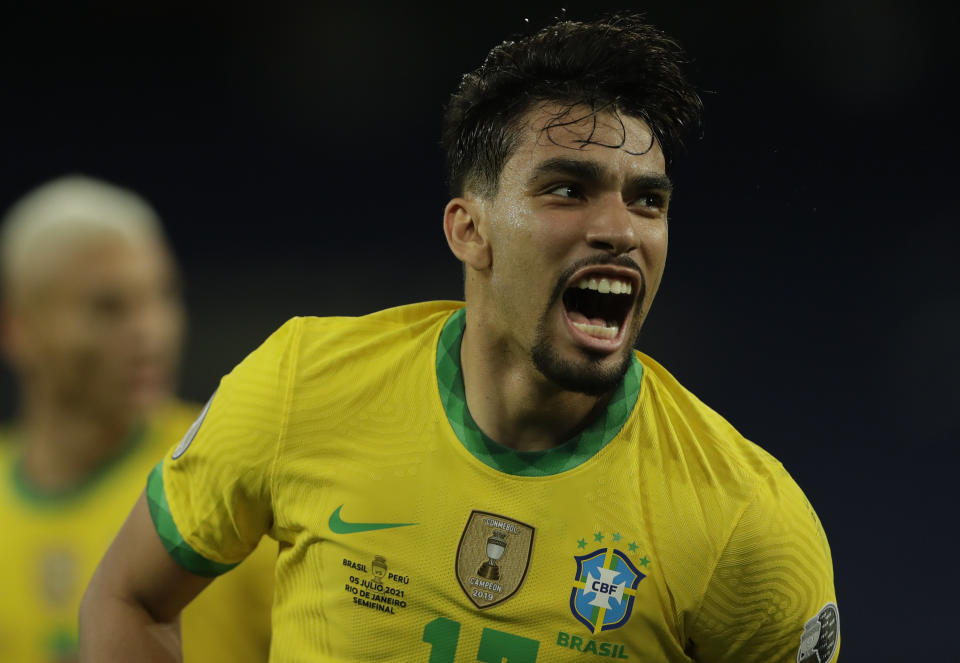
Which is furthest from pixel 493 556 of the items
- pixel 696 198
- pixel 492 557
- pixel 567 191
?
pixel 696 198

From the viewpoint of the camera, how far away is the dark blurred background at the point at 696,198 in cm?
269

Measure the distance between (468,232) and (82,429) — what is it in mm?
844

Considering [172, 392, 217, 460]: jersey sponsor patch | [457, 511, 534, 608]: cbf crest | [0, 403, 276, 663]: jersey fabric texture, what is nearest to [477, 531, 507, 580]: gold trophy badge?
[457, 511, 534, 608]: cbf crest

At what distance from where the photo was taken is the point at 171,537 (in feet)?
Answer: 4.90

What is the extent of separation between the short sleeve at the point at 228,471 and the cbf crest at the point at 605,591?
45 centimetres

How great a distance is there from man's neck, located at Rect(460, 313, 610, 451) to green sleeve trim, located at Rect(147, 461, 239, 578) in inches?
17.6

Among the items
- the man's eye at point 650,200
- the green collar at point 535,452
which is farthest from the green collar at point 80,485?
the man's eye at point 650,200

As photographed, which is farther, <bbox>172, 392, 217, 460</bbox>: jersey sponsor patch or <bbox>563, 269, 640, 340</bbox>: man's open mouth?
<bbox>172, 392, 217, 460</bbox>: jersey sponsor patch

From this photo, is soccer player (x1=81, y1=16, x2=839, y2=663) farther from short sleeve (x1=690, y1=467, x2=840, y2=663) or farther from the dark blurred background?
the dark blurred background

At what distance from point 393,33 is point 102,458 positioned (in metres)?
1.52

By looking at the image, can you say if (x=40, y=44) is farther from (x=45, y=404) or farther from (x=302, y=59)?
(x=45, y=404)

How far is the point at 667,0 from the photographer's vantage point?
2695 millimetres

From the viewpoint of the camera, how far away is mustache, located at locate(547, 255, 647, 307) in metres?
1.37

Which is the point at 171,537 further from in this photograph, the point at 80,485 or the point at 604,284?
the point at 604,284
